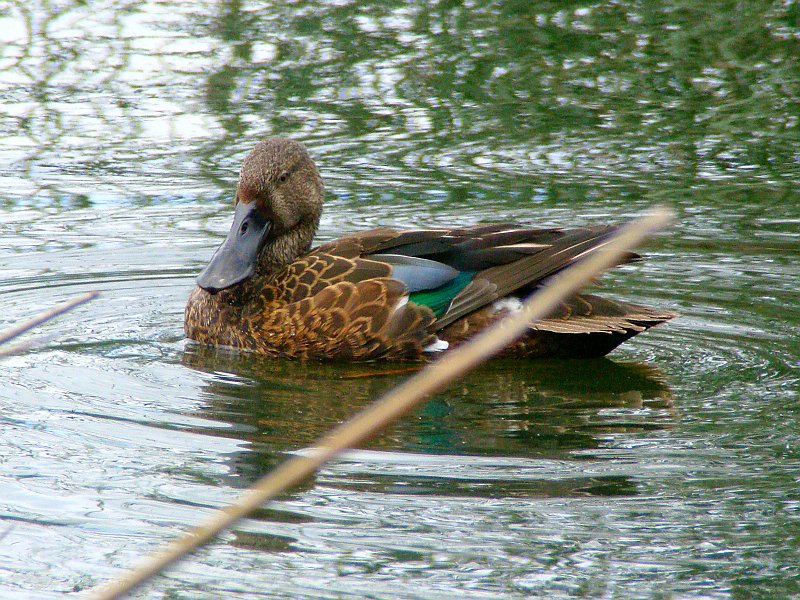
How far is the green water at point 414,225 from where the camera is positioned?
3.76 meters

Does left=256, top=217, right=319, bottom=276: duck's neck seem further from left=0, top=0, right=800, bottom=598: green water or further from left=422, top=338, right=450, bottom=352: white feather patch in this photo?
left=422, top=338, right=450, bottom=352: white feather patch

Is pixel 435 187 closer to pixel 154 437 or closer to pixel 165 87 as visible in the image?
pixel 165 87

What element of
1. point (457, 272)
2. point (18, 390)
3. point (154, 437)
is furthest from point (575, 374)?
point (18, 390)

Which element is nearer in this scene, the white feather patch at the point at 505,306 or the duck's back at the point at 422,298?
the duck's back at the point at 422,298

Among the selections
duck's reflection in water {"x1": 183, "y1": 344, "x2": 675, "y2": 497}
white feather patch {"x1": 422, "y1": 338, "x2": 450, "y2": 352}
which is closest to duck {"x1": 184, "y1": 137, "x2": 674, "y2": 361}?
white feather patch {"x1": 422, "y1": 338, "x2": 450, "y2": 352}

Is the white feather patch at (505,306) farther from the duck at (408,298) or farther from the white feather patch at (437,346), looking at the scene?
the white feather patch at (437,346)

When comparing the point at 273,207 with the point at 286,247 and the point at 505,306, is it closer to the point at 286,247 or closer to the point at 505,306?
the point at 286,247

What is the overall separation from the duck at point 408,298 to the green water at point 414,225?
0.16 metres

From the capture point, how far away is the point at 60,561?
365 cm

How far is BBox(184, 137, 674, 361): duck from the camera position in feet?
19.6

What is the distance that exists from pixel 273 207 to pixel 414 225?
1519 millimetres

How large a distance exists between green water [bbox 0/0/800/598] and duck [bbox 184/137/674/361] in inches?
6.4

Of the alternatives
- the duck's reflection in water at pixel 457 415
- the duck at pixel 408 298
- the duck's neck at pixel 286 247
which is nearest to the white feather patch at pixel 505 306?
the duck at pixel 408 298

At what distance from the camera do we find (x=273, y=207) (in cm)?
659
